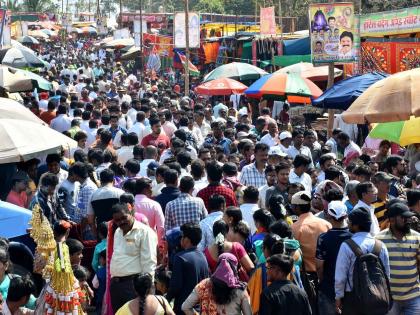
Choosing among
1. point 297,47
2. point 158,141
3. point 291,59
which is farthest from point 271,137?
point 297,47

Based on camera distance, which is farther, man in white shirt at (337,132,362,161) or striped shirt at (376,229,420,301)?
man in white shirt at (337,132,362,161)

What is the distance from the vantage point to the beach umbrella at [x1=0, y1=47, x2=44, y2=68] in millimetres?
18234

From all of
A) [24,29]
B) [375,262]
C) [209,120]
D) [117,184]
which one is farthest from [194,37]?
[24,29]

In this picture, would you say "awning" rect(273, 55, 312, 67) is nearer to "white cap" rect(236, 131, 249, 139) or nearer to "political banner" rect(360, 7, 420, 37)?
"political banner" rect(360, 7, 420, 37)

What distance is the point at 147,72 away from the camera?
34000mm

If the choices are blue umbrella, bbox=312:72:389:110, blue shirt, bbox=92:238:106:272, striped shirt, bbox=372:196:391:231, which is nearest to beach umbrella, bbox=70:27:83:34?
blue umbrella, bbox=312:72:389:110

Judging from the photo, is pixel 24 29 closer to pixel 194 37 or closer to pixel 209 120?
pixel 194 37

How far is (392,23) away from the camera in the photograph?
800 inches

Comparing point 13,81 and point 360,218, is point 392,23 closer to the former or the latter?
point 13,81

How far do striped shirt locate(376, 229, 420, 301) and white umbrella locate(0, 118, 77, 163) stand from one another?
342cm

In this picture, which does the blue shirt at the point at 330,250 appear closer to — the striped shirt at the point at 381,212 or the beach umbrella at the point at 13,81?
the striped shirt at the point at 381,212

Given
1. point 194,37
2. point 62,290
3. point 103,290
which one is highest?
point 194,37

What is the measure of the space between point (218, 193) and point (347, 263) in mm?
2382

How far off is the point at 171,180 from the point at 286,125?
9.54 m
